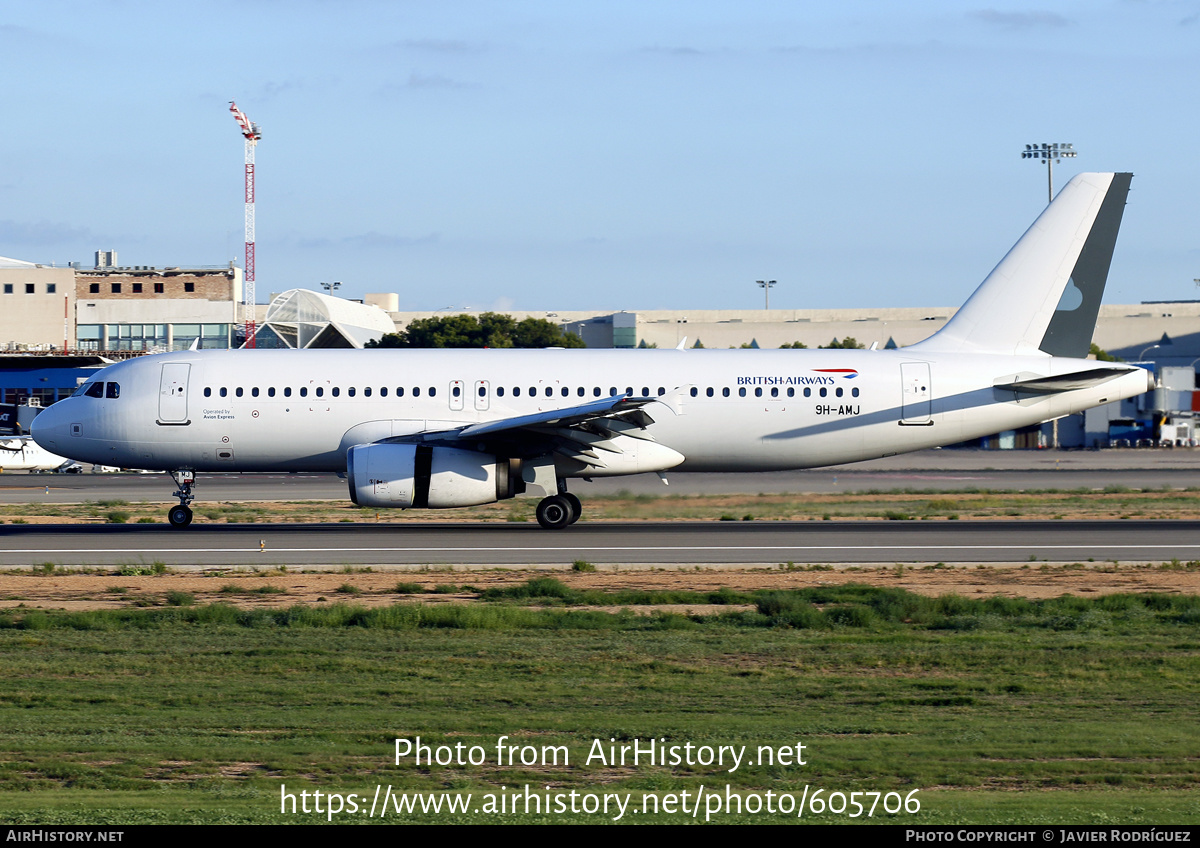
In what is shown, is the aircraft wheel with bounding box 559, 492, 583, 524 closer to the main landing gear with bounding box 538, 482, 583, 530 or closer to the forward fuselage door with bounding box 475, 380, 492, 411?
the main landing gear with bounding box 538, 482, 583, 530

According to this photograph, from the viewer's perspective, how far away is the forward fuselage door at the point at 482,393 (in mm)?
29609

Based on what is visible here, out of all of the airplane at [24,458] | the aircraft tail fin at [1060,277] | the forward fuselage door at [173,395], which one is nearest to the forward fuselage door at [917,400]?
the aircraft tail fin at [1060,277]

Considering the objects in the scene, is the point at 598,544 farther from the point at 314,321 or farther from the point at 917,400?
the point at 314,321

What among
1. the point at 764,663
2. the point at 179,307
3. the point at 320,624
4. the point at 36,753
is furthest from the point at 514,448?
the point at 179,307

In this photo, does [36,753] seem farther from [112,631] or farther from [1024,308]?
[1024,308]

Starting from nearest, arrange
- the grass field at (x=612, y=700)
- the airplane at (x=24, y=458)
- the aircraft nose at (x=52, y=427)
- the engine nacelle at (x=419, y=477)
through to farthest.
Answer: the grass field at (x=612, y=700)
the engine nacelle at (x=419, y=477)
the aircraft nose at (x=52, y=427)
the airplane at (x=24, y=458)

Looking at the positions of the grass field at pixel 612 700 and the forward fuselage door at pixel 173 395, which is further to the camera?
the forward fuselage door at pixel 173 395

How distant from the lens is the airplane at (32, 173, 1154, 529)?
29.5 metres

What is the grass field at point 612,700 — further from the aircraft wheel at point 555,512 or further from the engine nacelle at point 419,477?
the aircraft wheel at point 555,512

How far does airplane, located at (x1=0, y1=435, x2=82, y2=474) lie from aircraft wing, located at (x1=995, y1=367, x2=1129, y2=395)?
156 ft

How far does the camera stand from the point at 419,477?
27.2 meters

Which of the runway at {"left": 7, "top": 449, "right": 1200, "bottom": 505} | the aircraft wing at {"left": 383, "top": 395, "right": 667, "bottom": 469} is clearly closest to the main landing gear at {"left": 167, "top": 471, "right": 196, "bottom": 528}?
the aircraft wing at {"left": 383, "top": 395, "right": 667, "bottom": 469}

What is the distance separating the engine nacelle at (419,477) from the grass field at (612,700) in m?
8.19
